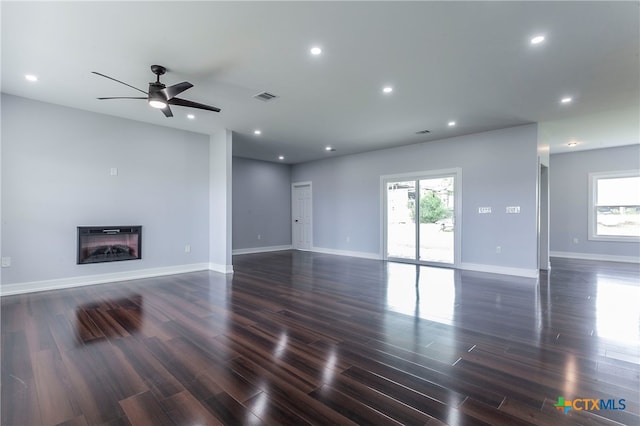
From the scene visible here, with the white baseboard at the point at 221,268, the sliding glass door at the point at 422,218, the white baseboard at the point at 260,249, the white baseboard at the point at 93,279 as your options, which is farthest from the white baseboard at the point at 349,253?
the white baseboard at the point at 93,279

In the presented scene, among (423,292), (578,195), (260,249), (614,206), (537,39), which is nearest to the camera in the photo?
(537,39)

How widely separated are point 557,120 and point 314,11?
16.7ft

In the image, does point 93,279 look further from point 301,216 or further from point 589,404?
point 589,404

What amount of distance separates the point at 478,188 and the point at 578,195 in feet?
13.1

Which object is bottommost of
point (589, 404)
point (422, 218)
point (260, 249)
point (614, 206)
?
point (589, 404)

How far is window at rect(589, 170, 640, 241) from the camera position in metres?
7.22

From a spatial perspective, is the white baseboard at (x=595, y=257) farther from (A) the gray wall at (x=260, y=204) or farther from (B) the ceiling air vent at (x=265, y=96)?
(B) the ceiling air vent at (x=265, y=96)

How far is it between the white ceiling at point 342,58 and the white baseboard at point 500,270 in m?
2.73

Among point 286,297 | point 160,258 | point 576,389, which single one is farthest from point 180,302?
point 576,389

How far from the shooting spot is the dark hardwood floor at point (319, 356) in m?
1.77

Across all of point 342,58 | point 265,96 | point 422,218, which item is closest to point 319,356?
point 342,58

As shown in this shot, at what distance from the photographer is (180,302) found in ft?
12.9

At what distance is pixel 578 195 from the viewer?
7914 mm

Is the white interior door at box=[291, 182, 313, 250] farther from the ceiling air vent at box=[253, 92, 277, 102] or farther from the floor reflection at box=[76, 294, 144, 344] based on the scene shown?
the floor reflection at box=[76, 294, 144, 344]
